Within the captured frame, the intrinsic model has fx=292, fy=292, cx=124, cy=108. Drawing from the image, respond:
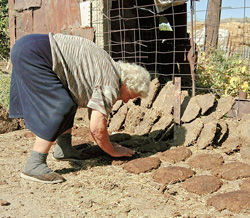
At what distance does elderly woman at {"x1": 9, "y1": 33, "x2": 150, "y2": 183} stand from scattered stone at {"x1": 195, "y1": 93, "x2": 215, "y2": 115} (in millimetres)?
1701

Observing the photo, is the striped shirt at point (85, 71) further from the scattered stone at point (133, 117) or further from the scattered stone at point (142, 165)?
the scattered stone at point (133, 117)

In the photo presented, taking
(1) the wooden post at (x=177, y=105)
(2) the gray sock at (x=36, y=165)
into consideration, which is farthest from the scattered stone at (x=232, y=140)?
(2) the gray sock at (x=36, y=165)

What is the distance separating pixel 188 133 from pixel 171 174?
1.08 m

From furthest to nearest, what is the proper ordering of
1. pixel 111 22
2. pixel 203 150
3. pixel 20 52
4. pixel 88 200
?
pixel 111 22 < pixel 203 150 < pixel 20 52 < pixel 88 200

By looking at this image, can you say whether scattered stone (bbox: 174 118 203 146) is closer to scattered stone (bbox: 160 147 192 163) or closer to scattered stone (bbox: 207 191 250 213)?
scattered stone (bbox: 160 147 192 163)

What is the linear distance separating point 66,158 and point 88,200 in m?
1.01

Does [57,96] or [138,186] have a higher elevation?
[57,96]

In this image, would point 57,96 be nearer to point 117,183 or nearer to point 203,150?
point 117,183

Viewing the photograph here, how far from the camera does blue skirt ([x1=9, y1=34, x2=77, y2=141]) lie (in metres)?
2.72

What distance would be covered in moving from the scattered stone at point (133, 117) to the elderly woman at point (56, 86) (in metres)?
1.52

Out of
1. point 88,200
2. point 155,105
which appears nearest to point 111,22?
point 155,105

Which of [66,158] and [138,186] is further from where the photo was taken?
[66,158]

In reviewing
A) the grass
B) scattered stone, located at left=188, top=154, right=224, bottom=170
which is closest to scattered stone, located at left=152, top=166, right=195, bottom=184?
scattered stone, located at left=188, top=154, right=224, bottom=170

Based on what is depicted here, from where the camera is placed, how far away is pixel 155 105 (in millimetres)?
4574
